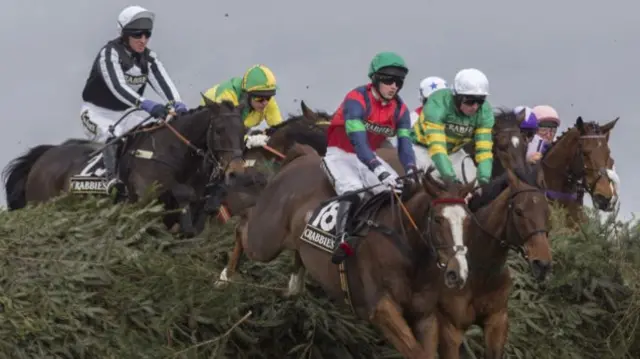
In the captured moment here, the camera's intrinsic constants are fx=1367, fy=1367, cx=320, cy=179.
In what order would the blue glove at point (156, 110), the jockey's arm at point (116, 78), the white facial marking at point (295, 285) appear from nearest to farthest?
the white facial marking at point (295, 285), the blue glove at point (156, 110), the jockey's arm at point (116, 78)

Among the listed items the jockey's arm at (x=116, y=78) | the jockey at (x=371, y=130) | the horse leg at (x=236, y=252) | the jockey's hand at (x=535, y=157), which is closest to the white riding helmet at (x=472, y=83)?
the jockey at (x=371, y=130)

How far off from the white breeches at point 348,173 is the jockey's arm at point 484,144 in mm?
773

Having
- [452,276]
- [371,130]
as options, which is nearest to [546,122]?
[371,130]

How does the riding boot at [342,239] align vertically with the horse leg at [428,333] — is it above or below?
above

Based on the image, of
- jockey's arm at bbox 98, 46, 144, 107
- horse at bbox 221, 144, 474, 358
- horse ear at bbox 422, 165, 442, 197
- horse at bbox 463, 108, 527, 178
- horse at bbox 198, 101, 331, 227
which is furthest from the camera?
jockey's arm at bbox 98, 46, 144, 107

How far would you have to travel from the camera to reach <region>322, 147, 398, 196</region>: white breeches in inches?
463

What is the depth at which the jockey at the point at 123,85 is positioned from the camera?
14.3 m

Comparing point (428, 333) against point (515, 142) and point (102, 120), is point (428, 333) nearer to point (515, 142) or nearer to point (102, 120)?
point (515, 142)

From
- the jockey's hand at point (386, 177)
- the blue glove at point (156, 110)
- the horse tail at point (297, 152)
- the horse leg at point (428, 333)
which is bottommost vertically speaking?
the horse leg at point (428, 333)

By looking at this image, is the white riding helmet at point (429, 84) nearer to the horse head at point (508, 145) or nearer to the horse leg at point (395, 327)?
the horse head at point (508, 145)

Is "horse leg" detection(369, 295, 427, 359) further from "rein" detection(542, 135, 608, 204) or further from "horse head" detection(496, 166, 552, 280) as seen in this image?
"rein" detection(542, 135, 608, 204)

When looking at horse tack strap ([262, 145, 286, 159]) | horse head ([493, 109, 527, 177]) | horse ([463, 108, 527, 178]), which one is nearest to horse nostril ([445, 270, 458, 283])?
horse ([463, 108, 527, 178])

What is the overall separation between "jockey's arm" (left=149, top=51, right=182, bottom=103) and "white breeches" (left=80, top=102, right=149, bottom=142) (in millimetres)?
315

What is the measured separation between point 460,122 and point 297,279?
2.06 m
